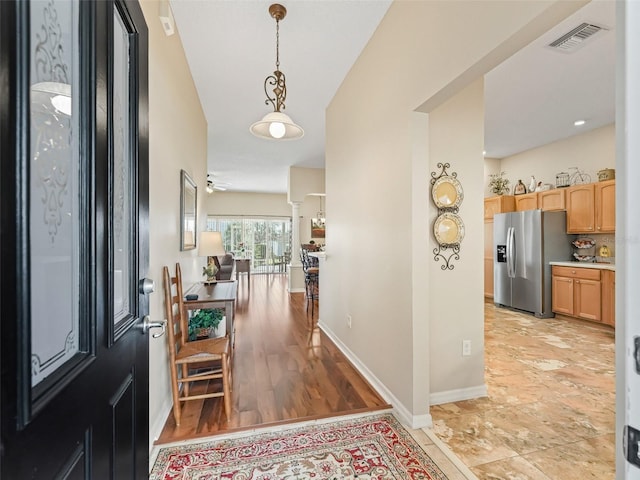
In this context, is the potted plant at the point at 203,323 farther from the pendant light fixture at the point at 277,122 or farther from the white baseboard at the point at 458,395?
the white baseboard at the point at 458,395

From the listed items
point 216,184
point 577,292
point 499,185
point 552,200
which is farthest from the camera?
point 216,184

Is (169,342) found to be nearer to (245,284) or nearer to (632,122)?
(632,122)

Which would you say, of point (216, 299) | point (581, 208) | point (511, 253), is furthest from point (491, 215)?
point (216, 299)

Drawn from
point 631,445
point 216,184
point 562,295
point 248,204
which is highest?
point 216,184

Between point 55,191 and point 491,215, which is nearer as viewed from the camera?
point 55,191

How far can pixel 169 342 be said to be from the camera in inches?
83.3

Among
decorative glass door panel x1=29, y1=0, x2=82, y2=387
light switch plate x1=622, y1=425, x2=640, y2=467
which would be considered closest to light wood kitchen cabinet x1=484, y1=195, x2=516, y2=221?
light switch plate x1=622, y1=425, x2=640, y2=467

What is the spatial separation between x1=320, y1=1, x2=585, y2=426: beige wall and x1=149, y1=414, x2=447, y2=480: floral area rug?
0.30 m

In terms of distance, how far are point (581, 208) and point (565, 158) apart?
1091mm

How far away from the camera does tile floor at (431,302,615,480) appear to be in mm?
1726

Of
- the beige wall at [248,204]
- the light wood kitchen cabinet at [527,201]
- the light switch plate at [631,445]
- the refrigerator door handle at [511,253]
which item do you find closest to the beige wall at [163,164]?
the light switch plate at [631,445]

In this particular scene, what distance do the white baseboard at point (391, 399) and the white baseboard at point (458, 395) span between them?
1.02 ft

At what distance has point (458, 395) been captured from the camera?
7.91 feet

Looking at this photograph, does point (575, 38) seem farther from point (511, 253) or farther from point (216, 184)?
point (216, 184)
